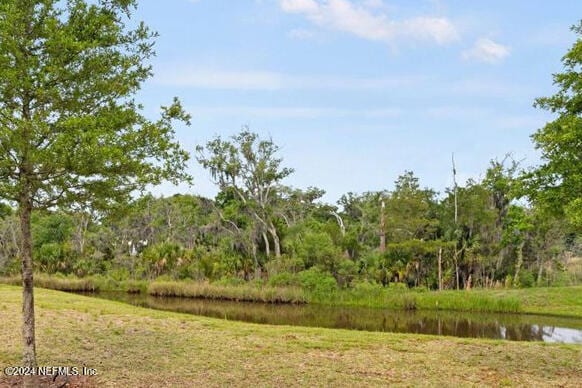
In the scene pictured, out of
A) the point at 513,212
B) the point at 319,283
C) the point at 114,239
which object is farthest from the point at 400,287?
the point at 114,239

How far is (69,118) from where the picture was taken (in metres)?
8.70

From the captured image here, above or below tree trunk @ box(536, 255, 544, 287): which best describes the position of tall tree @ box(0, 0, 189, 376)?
above

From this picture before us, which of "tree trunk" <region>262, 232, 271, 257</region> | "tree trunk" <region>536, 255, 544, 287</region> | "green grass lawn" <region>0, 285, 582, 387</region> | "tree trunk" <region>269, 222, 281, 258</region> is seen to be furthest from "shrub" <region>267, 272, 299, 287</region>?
"green grass lawn" <region>0, 285, 582, 387</region>

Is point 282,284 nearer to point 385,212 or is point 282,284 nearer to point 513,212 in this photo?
point 385,212

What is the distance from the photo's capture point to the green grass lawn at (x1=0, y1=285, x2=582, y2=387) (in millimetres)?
11141

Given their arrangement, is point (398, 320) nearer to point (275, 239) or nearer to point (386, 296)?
point (386, 296)

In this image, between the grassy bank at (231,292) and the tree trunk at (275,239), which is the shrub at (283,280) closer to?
the grassy bank at (231,292)

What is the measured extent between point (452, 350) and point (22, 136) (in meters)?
12.2

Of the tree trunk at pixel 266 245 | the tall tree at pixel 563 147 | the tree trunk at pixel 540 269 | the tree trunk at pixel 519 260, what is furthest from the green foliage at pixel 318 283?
the tall tree at pixel 563 147

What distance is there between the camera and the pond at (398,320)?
25828 millimetres

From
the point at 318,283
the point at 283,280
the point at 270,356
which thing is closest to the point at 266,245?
the point at 283,280

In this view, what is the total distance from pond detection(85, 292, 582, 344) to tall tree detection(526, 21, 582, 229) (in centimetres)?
1387

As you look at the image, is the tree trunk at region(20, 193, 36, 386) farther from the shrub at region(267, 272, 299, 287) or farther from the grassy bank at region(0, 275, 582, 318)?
the shrub at region(267, 272, 299, 287)

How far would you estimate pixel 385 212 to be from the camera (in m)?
49.3
